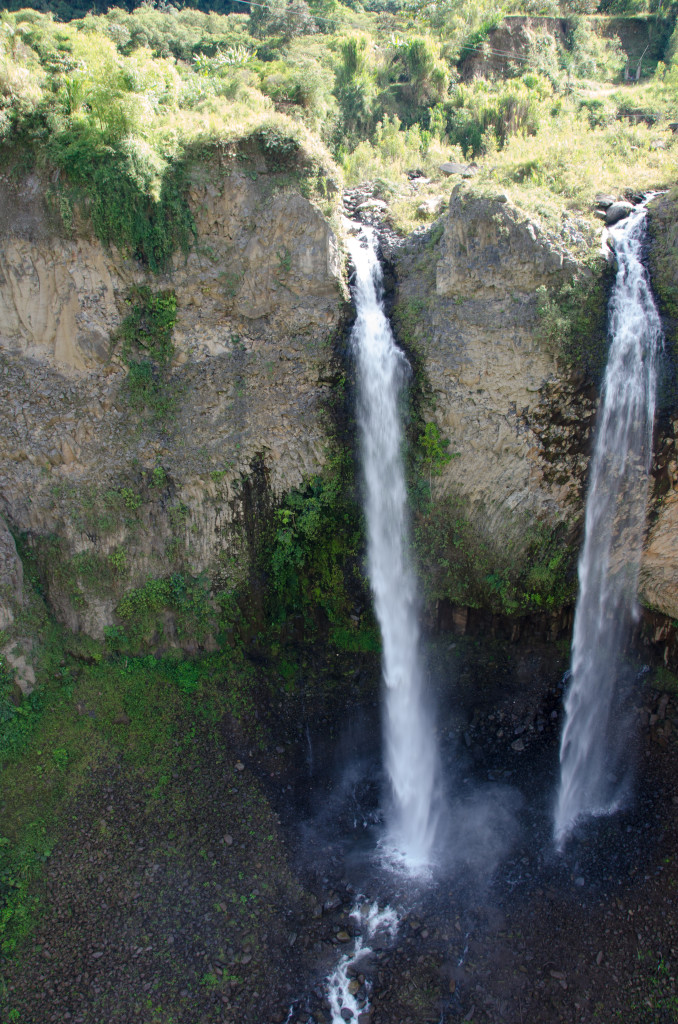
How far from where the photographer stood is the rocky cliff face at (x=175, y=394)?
1102 centimetres

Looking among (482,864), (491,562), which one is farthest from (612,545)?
(482,864)

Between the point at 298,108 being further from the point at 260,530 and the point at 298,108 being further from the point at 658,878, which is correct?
the point at 658,878

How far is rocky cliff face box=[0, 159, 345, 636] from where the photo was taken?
11.0m

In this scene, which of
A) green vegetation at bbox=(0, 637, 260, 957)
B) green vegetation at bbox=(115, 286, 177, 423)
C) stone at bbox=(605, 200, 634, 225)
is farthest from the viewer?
stone at bbox=(605, 200, 634, 225)

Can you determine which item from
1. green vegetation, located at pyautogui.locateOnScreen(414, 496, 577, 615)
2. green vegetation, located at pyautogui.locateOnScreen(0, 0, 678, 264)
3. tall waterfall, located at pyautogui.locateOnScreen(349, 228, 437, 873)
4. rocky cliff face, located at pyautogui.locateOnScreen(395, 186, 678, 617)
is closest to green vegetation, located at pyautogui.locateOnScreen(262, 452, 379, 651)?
tall waterfall, located at pyautogui.locateOnScreen(349, 228, 437, 873)

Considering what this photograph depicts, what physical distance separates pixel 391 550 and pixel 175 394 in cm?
530

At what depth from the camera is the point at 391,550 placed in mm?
12547

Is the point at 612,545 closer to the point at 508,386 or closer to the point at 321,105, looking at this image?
the point at 508,386

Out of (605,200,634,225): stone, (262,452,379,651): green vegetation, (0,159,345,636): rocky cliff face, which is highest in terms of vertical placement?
(605,200,634,225): stone

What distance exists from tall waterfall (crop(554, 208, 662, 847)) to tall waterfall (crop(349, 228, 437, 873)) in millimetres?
2748

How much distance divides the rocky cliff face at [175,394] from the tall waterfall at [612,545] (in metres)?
5.32

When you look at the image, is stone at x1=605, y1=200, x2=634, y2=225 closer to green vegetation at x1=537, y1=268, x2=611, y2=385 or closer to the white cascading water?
green vegetation at x1=537, y1=268, x2=611, y2=385

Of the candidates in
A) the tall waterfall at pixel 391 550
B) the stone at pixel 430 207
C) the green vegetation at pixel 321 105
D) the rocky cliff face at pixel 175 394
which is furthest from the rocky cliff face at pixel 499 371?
the rocky cliff face at pixel 175 394

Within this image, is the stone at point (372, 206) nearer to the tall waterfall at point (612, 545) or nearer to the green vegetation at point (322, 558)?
the tall waterfall at point (612, 545)
